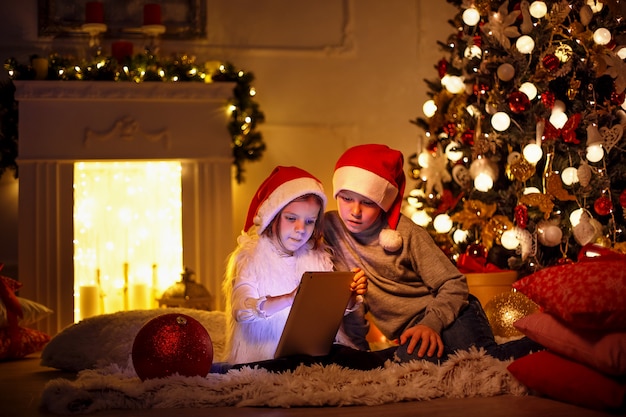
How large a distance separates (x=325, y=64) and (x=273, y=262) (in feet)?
9.34

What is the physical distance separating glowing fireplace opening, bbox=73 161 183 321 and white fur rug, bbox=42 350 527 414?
2.39 m

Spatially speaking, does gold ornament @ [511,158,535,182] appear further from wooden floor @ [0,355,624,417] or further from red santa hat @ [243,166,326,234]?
wooden floor @ [0,355,624,417]

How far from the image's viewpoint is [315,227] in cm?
284

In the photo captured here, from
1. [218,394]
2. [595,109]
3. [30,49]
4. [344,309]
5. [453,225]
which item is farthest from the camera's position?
[30,49]

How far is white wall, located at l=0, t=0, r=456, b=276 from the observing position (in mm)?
5273

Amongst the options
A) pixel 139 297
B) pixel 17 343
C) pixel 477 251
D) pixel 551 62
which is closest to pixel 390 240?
pixel 477 251

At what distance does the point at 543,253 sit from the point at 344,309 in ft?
5.45

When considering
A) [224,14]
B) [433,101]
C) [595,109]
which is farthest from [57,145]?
[595,109]

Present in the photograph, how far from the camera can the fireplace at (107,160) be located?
4699 millimetres

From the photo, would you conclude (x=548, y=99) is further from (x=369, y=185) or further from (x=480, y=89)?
(x=369, y=185)

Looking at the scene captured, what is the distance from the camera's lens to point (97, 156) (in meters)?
4.75

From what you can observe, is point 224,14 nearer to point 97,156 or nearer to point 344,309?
point 97,156

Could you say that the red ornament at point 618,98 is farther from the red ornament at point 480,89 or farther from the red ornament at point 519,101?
the red ornament at point 480,89

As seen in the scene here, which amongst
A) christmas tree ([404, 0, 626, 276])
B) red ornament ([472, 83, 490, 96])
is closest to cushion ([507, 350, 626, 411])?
christmas tree ([404, 0, 626, 276])
